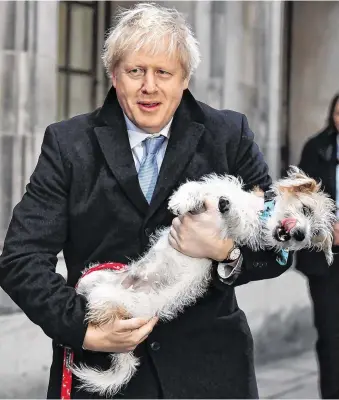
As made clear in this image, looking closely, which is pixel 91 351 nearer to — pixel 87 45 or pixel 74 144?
Result: pixel 74 144

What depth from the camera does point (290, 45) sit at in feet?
14.5

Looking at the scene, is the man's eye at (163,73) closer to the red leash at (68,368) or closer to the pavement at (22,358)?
the red leash at (68,368)

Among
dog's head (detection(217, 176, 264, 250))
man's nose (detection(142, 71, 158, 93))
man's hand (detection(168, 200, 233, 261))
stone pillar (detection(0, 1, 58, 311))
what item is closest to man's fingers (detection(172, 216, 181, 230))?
man's hand (detection(168, 200, 233, 261))

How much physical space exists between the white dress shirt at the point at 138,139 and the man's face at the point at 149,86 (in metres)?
0.04

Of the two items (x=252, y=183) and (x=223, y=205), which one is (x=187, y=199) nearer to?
(x=223, y=205)

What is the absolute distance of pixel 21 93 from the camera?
11.4 feet

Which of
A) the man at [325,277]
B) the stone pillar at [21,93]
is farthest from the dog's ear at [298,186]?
the stone pillar at [21,93]

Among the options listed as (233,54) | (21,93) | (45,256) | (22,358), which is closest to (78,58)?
(21,93)

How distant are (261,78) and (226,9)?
0.43 m

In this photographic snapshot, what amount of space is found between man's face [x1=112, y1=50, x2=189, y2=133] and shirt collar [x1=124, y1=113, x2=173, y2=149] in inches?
1.3

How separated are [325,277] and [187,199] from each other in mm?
2061

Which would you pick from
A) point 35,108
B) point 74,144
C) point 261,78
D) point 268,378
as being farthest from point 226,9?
Result: point 74,144

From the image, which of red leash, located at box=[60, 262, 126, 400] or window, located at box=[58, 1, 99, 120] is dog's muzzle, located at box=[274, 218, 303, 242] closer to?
red leash, located at box=[60, 262, 126, 400]

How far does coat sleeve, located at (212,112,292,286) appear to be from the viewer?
2.11 metres
